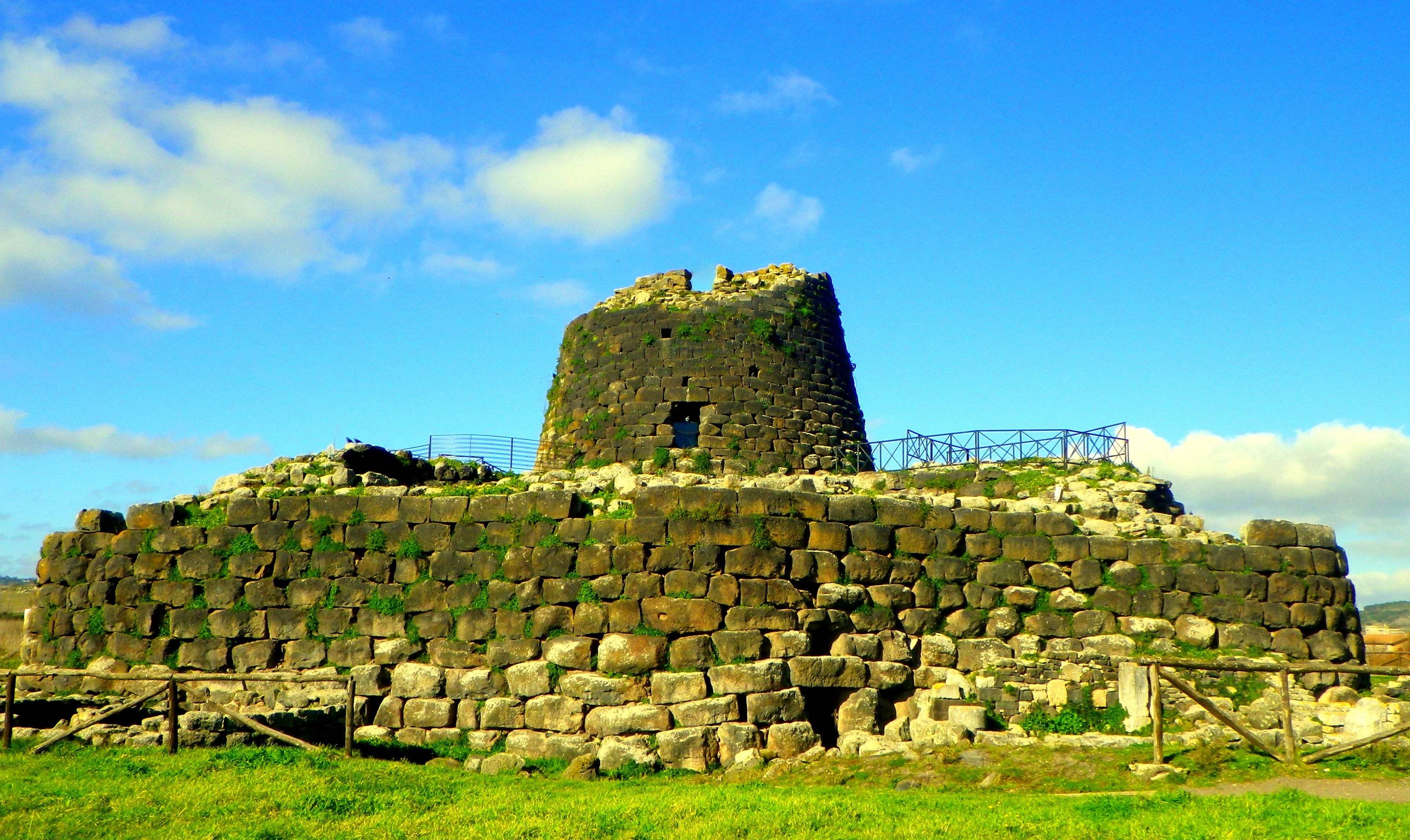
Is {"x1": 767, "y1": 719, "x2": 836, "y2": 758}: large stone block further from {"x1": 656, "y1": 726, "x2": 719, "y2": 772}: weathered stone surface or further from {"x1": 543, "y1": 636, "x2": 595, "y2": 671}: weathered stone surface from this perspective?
{"x1": 543, "y1": 636, "x2": 595, "y2": 671}: weathered stone surface

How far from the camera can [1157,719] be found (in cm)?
1110

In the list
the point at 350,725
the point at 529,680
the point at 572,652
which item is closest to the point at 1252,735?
the point at 572,652

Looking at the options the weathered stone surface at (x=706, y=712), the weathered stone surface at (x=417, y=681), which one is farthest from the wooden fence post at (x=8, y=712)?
the weathered stone surface at (x=706, y=712)

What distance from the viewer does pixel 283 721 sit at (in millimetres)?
12492

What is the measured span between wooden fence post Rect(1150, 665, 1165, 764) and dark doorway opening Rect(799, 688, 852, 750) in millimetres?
3496

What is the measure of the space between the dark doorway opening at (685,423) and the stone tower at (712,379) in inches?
0.8

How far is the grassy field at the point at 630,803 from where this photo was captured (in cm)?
888

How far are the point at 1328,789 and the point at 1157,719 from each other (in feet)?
4.90

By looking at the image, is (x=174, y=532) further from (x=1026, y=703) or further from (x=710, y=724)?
(x=1026, y=703)

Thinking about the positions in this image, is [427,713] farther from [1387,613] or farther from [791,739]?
[1387,613]

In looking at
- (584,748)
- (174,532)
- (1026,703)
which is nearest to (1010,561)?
(1026,703)

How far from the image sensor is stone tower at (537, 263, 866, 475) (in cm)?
2159

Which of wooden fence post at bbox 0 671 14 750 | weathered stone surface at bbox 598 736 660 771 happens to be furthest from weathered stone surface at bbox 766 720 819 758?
wooden fence post at bbox 0 671 14 750

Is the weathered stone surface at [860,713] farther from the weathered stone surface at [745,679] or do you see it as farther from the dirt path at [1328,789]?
the dirt path at [1328,789]
